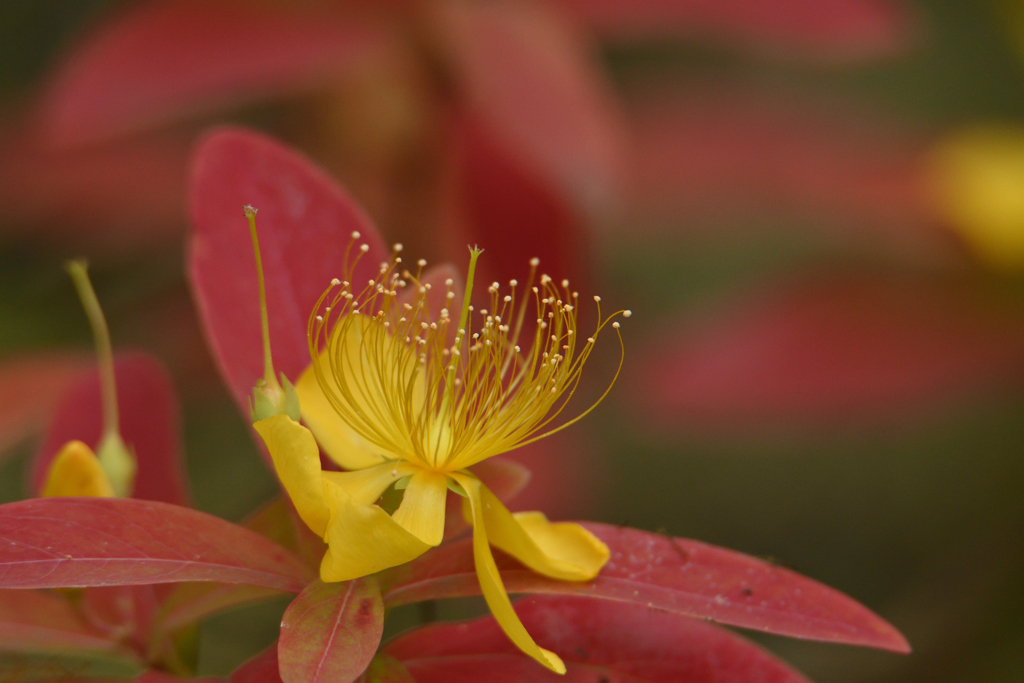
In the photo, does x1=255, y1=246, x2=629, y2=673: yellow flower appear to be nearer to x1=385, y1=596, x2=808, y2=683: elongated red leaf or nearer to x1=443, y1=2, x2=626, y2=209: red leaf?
x1=385, y1=596, x2=808, y2=683: elongated red leaf

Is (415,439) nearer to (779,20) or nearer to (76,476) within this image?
(76,476)

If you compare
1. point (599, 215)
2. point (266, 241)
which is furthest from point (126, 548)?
point (599, 215)

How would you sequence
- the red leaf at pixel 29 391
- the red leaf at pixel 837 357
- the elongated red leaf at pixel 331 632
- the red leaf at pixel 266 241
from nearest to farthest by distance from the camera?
the elongated red leaf at pixel 331 632, the red leaf at pixel 266 241, the red leaf at pixel 29 391, the red leaf at pixel 837 357

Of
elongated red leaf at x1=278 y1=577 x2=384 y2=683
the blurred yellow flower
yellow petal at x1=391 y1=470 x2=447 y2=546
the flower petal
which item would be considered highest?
the blurred yellow flower

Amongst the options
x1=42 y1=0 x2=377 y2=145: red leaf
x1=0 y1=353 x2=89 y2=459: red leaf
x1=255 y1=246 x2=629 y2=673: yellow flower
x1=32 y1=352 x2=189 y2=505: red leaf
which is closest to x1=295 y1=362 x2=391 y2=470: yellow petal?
x1=255 y1=246 x2=629 y2=673: yellow flower

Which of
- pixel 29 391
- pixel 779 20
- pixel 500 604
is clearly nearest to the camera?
pixel 500 604

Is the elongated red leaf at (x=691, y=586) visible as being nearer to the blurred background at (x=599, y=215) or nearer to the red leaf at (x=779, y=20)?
the blurred background at (x=599, y=215)

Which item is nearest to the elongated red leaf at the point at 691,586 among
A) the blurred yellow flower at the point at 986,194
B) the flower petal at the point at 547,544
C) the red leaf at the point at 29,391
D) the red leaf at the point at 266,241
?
the flower petal at the point at 547,544
